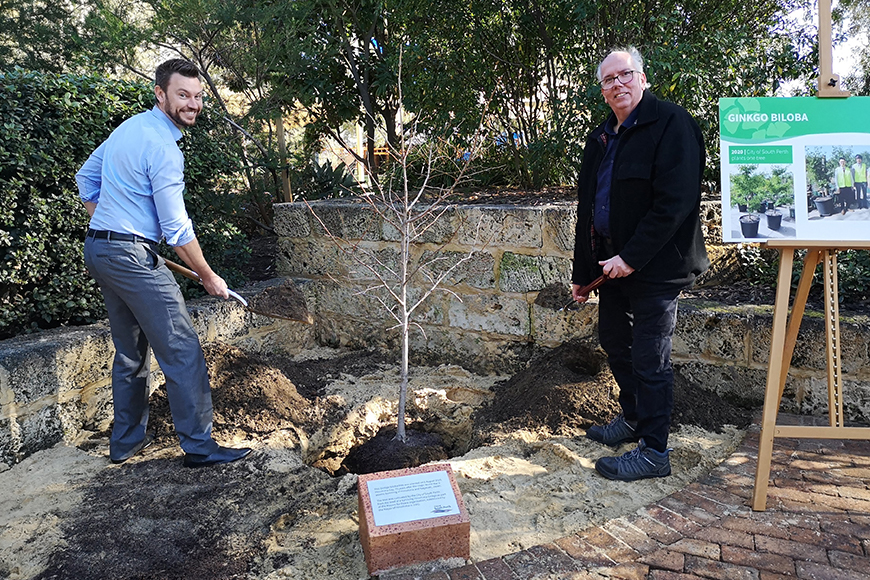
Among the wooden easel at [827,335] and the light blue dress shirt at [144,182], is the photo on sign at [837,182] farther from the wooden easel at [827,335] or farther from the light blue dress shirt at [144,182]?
the light blue dress shirt at [144,182]

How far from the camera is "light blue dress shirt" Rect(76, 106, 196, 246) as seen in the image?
11.2 feet

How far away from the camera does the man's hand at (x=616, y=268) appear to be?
3.29 meters

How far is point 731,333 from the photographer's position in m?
4.34

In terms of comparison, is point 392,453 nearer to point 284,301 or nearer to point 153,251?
point 153,251

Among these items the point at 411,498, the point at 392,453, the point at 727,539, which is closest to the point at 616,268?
the point at 727,539

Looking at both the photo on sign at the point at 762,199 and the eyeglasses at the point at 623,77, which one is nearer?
the photo on sign at the point at 762,199

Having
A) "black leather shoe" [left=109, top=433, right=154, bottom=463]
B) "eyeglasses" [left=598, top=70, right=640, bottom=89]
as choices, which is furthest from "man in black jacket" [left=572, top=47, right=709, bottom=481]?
"black leather shoe" [left=109, top=433, right=154, bottom=463]

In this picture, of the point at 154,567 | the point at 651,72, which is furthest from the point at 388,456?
the point at 651,72

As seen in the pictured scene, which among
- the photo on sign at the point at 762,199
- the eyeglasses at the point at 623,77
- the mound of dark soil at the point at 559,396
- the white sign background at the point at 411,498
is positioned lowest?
the white sign background at the point at 411,498

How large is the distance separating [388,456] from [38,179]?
2687 mm

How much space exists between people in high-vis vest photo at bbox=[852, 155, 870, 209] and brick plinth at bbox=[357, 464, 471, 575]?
223 cm

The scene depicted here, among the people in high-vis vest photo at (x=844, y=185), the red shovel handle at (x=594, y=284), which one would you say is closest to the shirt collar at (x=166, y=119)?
the red shovel handle at (x=594, y=284)

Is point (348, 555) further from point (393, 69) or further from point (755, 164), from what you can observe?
point (393, 69)

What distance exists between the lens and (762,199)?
316 centimetres
